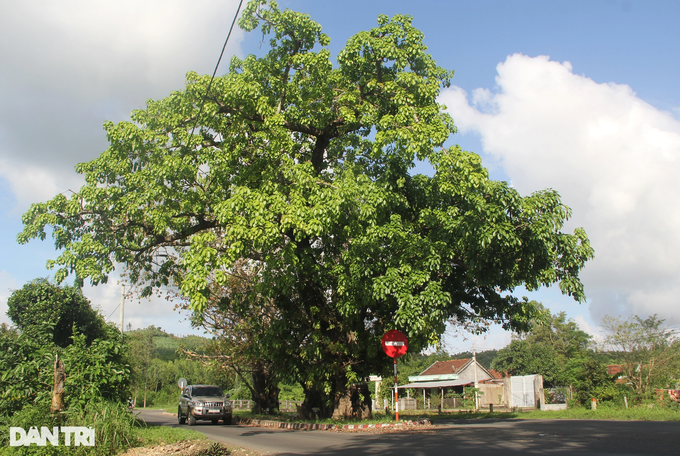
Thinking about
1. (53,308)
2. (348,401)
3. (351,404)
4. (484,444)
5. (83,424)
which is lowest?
(351,404)

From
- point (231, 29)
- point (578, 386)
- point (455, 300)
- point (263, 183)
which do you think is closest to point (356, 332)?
point (455, 300)

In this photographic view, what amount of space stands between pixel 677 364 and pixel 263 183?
25.7 meters

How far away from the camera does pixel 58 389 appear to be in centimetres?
918

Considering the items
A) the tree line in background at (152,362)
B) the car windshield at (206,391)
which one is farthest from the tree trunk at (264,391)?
the car windshield at (206,391)

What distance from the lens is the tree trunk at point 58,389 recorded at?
9062 millimetres

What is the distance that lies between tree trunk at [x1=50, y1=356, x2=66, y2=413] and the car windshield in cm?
1316

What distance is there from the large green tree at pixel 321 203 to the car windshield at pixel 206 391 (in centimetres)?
732

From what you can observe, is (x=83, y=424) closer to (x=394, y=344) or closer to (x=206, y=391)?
(x=394, y=344)

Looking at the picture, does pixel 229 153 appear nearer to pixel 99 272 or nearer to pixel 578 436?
pixel 99 272

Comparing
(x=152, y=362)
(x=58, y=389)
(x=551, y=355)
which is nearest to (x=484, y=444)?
(x=58, y=389)

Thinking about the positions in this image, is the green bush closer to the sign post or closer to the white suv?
the sign post

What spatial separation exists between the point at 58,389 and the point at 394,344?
8606 millimetres

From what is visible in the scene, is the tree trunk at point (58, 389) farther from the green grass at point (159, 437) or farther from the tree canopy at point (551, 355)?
the tree canopy at point (551, 355)

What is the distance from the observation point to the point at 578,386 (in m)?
28.2
